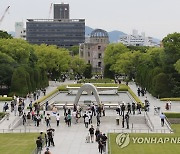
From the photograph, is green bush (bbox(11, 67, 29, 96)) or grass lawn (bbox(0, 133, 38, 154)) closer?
grass lawn (bbox(0, 133, 38, 154))

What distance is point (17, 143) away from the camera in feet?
99.0

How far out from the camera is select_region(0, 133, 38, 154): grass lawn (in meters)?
27.7

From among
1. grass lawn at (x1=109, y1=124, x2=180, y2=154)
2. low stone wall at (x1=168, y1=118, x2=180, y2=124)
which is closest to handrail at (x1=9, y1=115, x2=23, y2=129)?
grass lawn at (x1=109, y1=124, x2=180, y2=154)

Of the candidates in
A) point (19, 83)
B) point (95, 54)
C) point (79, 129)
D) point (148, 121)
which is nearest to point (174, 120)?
point (148, 121)

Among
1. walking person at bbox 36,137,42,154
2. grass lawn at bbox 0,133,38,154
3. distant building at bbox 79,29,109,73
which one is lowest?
grass lawn at bbox 0,133,38,154

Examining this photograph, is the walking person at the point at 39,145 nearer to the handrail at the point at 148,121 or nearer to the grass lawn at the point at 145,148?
the grass lawn at the point at 145,148

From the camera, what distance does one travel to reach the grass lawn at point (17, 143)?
27656 millimetres

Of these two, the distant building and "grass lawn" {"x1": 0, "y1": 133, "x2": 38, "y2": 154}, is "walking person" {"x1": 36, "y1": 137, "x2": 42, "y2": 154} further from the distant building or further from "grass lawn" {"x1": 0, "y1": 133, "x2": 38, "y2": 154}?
the distant building

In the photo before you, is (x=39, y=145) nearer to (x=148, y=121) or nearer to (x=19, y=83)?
(x=148, y=121)

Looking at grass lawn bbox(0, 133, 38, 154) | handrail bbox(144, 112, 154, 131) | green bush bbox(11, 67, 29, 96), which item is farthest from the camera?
green bush bbox(11, 67, 29, 96)

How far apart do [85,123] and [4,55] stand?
30996 millimetres

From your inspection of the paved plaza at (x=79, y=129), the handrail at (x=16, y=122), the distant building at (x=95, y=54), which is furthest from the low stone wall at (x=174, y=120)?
the distant building at (x=95, y=54)

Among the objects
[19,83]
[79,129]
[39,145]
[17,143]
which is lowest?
[17,143]

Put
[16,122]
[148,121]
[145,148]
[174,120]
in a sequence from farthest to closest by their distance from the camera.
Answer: [174,120]
[148,121]
[16,122]
[145,148]
